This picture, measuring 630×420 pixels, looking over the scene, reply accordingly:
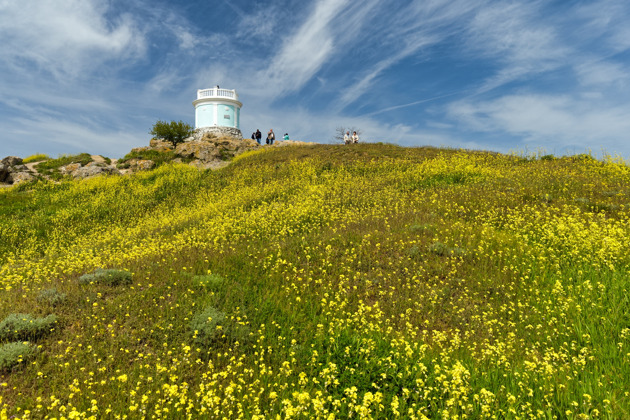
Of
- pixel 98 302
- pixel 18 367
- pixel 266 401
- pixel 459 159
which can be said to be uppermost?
pixel 459 159

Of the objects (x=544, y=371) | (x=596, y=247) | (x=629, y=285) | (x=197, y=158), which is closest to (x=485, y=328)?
(x=544, y=371)

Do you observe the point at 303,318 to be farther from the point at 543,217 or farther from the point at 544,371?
the point at 543,217

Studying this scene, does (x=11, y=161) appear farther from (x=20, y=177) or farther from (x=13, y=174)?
(x=20, y=177)

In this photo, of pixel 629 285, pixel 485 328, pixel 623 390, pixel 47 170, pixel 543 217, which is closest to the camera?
pixel 623 390

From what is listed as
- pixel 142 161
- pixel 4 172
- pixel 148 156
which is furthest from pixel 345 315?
pixel 4 172

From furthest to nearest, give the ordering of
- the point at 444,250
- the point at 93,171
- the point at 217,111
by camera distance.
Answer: the point at 217,111 < the point at 93,171 < the point at 444,250

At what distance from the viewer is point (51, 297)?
257 inches

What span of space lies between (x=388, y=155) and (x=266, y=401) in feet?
85.0

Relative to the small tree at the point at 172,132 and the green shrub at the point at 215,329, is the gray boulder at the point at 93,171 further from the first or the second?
the green shrub at the point at 215,329

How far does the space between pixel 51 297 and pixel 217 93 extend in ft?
179

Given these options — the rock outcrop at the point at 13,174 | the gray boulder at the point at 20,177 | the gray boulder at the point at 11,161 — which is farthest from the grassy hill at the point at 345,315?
the gray boulder at the point at 11,161

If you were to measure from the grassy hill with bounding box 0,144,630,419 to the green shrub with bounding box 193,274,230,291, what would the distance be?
0.20 ft

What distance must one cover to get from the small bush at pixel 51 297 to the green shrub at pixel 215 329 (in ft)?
9.60

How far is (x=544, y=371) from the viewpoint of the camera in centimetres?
480
